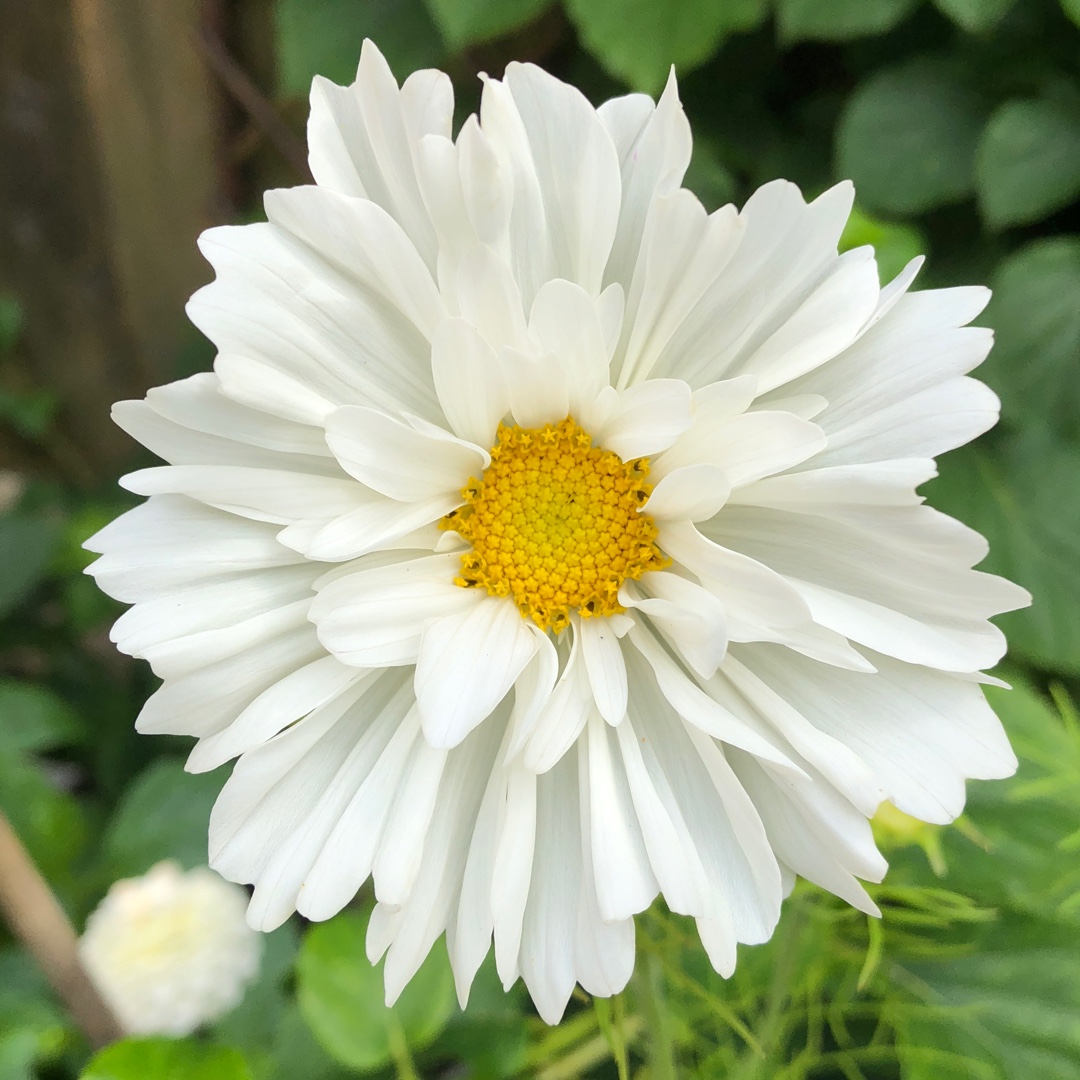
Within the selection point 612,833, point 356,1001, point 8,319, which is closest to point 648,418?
point 612,833

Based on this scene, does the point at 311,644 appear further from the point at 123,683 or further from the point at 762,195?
the point at 123,683

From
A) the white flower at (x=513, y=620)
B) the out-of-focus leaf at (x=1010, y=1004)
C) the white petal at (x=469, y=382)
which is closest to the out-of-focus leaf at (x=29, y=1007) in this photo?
the white flower at (x=513, y=620)

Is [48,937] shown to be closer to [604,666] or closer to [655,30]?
[604,666]

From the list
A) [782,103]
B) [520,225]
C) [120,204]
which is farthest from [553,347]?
[120,204]

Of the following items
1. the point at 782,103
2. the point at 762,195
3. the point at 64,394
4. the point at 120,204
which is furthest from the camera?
the point at 64,394

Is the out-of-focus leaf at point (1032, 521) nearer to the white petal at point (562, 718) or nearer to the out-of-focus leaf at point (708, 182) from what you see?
the out-of-focus leaf at point (708, 182)

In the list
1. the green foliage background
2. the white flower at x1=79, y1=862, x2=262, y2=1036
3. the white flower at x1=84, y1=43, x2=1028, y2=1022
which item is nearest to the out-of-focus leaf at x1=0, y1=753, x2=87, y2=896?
the green foliage background
